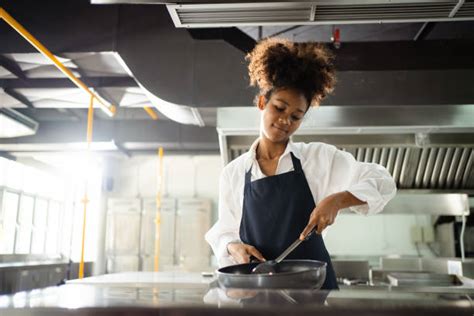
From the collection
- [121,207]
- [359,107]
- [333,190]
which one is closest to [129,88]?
[359,107]

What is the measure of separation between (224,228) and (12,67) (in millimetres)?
2674

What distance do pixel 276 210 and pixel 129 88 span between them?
2.72 metres

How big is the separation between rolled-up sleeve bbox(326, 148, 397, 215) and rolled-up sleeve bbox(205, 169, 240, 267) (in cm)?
38

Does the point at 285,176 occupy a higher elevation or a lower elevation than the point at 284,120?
lower

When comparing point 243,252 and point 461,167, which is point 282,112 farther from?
point 461,167

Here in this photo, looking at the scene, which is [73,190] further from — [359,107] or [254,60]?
[254,60]

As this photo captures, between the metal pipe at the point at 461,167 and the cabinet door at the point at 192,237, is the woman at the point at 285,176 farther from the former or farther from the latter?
the cabinet door at the point at 192,237

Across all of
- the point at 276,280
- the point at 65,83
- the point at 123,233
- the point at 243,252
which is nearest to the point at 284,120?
the point at 243,252

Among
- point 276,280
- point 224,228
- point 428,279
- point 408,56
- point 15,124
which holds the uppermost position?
point 15,124

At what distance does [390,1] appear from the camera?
1.46m

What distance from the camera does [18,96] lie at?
4.16 m

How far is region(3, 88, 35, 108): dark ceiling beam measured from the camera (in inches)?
155

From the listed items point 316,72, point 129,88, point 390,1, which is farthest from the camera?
point 129,88

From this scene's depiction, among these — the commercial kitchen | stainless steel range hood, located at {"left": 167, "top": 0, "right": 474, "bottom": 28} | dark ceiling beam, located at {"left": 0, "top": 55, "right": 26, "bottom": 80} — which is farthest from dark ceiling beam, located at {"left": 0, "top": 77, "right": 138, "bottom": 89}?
stainless steel range hood, located at {"left": 167, "top": 0, "right": 474, "bottom": 28}
